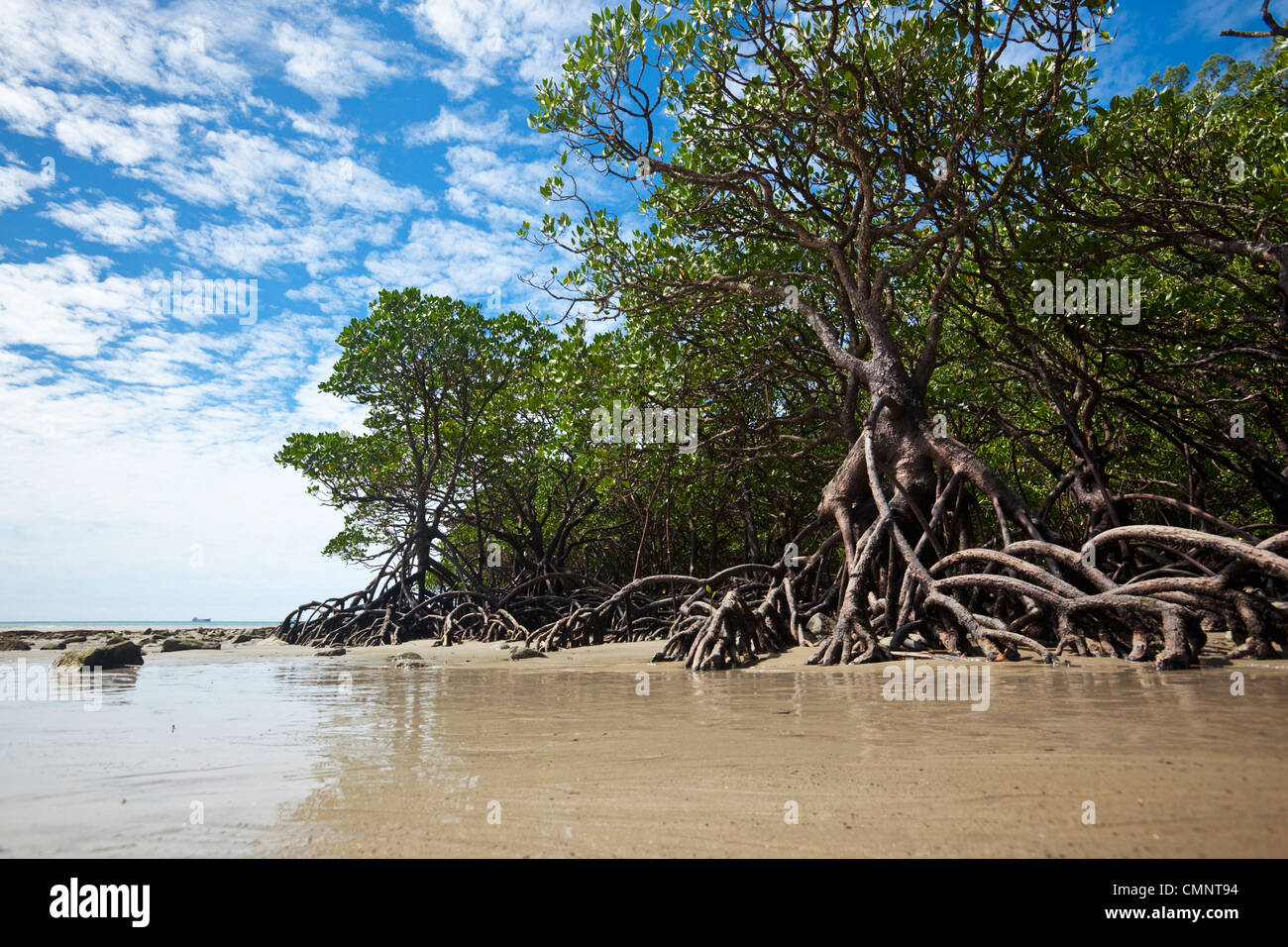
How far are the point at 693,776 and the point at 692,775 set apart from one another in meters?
0.01

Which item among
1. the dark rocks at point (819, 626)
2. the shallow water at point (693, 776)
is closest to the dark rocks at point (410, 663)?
the shallow water at point (693, 776)

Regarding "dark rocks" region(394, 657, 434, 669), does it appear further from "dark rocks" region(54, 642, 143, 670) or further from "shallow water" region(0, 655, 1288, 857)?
"shallow water" region(0, 655, 1288, 857)

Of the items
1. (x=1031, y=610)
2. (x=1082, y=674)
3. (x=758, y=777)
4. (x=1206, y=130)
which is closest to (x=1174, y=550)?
(x=1031, y=610)

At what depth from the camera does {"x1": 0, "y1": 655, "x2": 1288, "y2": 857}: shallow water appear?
164 cm

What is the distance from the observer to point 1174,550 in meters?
6.80

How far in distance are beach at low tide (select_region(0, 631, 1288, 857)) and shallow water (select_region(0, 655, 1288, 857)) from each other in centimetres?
1

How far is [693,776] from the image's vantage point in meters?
2.28

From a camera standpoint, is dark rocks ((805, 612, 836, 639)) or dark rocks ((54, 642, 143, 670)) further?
dark rocks ((54, 642, 143, 670))

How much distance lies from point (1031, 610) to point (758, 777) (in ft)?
15.5

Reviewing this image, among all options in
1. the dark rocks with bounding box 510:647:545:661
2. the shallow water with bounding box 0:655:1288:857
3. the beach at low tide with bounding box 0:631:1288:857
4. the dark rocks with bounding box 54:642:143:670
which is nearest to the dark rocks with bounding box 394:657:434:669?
the dark rocks with bounding box 510:647:545:661

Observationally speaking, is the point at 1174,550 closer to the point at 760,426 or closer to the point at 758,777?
the point at 760,426

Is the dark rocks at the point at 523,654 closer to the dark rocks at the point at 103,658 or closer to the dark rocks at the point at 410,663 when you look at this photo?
the dark rocks at the point at 410,663
